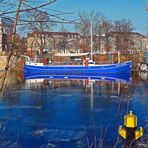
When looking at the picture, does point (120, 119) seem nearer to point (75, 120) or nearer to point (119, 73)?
point (75, 120)

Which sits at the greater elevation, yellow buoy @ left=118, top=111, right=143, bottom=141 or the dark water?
yellow buoy @ left=118, top=111, right=143, bottom=141

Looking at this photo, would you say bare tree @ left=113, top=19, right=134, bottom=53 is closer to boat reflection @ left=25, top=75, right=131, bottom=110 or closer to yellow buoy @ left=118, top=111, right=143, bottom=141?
boat reflection @ left=25, top=75, right=131, bottom=110

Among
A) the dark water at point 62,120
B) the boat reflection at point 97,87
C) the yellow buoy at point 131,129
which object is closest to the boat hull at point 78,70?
the boat reflection at point 97,87

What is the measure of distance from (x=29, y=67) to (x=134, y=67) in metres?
11.3

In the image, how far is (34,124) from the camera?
31.2 ft

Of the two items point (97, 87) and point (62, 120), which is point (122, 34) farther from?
point (62, 120)

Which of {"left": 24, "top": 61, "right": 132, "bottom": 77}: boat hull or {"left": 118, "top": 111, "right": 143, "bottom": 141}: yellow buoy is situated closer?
{"left": 118, "top": 111, "right": 143, "bottom": 141}: yellow buoy

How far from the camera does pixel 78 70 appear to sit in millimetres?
33000

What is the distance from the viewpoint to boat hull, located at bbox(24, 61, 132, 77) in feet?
103

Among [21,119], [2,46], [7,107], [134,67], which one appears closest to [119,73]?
[134,67]

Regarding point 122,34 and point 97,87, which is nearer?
point 97,87

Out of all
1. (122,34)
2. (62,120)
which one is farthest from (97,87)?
(122,34)

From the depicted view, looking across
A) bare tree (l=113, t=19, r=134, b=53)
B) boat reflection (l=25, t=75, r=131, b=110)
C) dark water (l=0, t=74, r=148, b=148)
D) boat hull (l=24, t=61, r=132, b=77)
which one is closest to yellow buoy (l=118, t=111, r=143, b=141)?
dark water (l=0, t=74, r=148, b=148)

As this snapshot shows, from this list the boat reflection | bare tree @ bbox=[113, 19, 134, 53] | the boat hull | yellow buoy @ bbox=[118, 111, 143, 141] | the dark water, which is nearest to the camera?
yellow buoy @ bbox=[118, 111, 143, 141]
